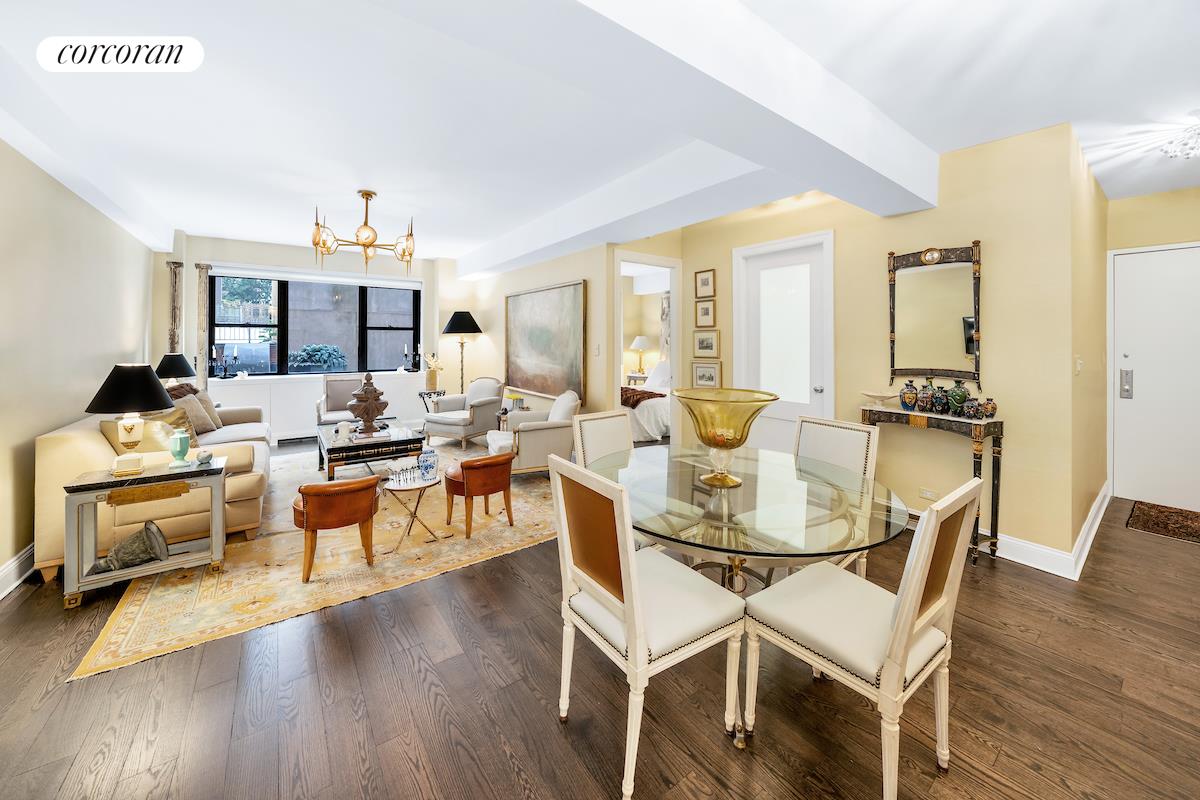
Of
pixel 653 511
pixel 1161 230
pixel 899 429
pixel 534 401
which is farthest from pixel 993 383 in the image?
pixel 534 401

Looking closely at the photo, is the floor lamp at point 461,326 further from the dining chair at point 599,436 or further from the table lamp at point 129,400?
the dining chair at point 599,436

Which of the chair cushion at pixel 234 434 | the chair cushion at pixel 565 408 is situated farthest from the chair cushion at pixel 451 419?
the chair cushion at pixel 234 434

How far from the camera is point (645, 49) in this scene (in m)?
1.57

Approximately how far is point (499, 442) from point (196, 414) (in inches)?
108

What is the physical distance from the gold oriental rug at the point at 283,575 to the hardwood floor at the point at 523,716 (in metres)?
0.12

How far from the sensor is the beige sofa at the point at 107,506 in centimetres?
254

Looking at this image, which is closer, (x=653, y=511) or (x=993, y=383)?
(x=653, y=511)

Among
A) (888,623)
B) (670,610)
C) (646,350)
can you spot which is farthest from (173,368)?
(646,350)

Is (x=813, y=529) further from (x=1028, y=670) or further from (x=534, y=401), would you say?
(x=534, y=401)

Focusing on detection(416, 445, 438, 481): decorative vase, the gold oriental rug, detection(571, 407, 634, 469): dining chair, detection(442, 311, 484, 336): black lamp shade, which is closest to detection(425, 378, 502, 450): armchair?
detection(442, 311, 484, 336): black lamp shade

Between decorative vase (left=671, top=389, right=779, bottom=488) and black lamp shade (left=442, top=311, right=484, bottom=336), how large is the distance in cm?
532

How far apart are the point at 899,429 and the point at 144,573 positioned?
4.76 meters

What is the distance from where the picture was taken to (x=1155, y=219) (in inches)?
141

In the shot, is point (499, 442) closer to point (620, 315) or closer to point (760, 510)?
point (620, 315)
